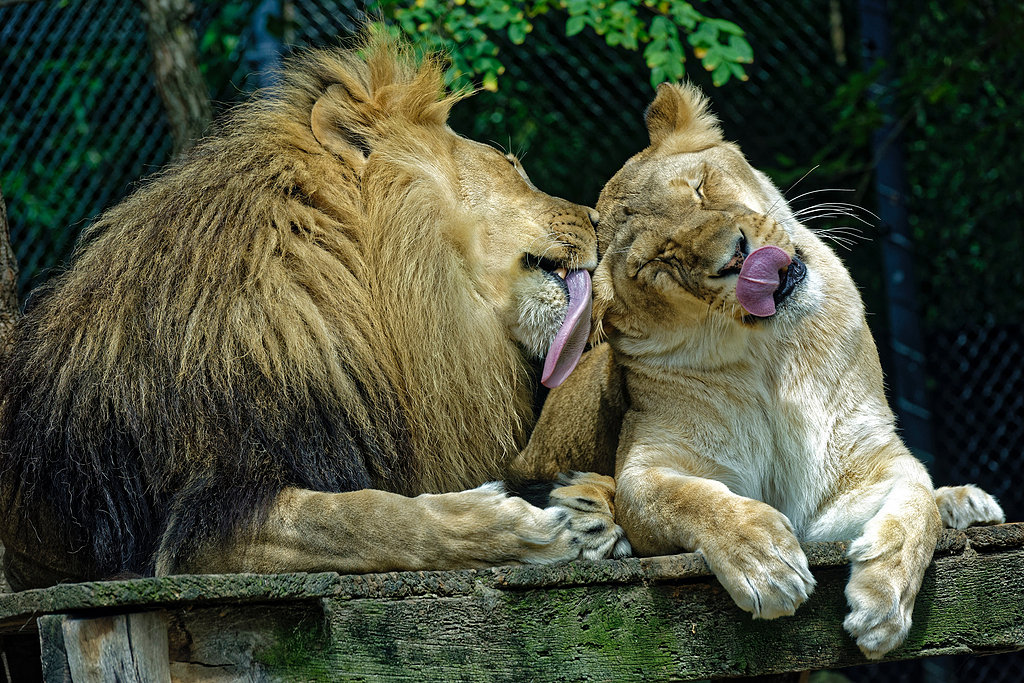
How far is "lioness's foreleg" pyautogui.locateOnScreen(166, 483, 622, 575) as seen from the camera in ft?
5.90

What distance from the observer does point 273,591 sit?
5.25 feet

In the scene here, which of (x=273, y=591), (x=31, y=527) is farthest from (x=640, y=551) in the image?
(x=31, y=527)

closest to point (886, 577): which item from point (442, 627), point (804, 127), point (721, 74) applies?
point (442, 627)

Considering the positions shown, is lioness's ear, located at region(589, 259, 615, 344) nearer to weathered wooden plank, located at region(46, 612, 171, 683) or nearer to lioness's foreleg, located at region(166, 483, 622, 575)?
lioness's foreleg, located at region(166, 483, 622, 575)

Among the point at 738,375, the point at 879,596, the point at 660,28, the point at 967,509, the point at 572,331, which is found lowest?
the point at 967,509

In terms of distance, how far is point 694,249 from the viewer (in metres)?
2.19

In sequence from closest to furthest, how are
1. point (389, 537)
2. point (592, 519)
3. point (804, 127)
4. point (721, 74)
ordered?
point (389, 537)
point (592, 519)
point (721, 74)
point (804, 127)

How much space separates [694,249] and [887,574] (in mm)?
791

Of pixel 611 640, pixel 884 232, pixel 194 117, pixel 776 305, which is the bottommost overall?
pixel 884 232

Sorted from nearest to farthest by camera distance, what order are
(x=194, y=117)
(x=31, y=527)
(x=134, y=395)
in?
1. (x=134, y=395)
2. (x=31, y=527)
3. (x=194, y=117)

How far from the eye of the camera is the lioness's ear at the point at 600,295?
2396 millimetres

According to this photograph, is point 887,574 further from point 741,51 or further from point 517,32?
point 517,32

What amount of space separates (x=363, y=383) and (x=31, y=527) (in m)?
0.77

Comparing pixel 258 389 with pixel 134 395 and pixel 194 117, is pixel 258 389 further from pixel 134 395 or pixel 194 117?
pixel 194 117
